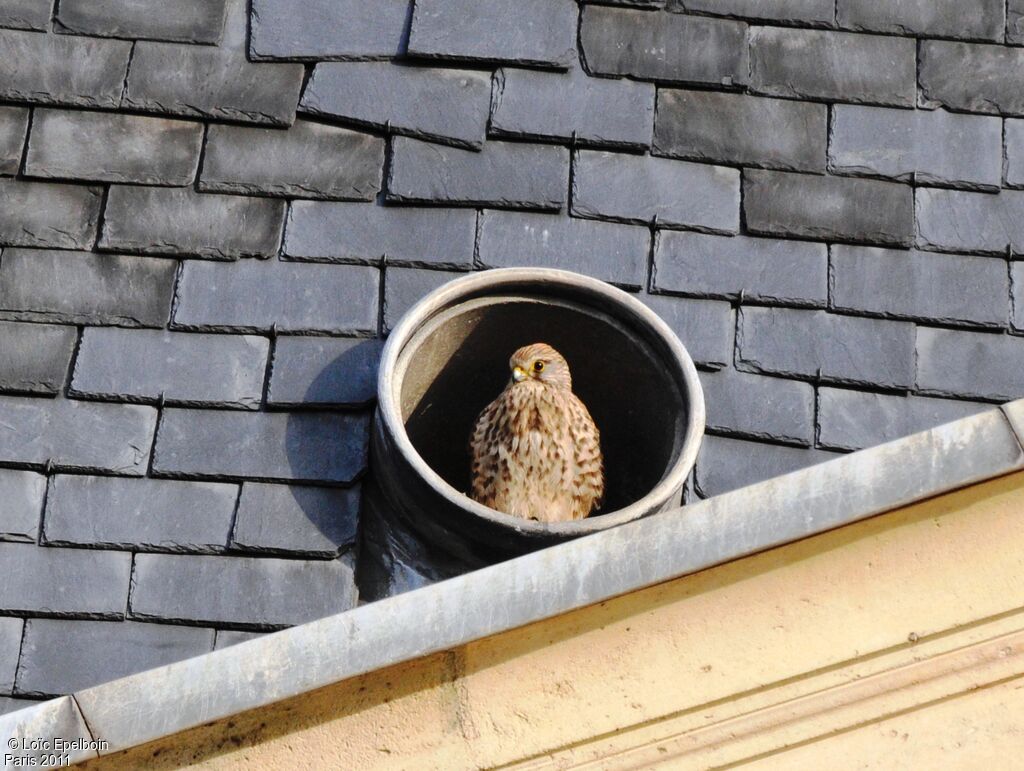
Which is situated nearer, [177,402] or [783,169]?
[177,402]

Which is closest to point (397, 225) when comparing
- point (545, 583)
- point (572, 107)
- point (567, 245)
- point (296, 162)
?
point (296, 162)

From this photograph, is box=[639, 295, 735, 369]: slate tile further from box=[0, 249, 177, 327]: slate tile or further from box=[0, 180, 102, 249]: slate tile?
box=[0, 180, 102, 249]: slate tile

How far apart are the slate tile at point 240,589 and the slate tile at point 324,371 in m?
0.36

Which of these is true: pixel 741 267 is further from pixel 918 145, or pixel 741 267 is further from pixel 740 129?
pixel 918 145

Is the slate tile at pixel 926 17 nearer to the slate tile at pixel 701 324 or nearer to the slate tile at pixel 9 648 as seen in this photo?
the slate tile at pixel 701 324

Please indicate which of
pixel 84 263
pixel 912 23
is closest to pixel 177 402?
pixel 84 263

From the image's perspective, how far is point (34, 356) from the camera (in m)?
3.52

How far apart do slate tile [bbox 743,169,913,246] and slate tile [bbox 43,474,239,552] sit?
1.33m

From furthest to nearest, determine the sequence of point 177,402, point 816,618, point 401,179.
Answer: point 401,179
point 177,402
point 816,618

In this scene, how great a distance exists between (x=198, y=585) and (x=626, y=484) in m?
1.07

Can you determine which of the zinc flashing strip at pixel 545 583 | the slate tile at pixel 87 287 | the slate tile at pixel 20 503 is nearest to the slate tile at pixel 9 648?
the slate tile at pixel 20 503

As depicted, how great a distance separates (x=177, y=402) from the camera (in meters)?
3.48

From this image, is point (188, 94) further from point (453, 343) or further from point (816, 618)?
point (816, 618)

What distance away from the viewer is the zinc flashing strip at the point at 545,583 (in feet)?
9.45
